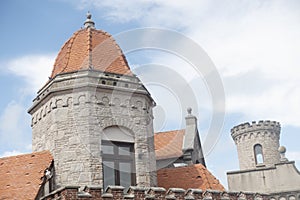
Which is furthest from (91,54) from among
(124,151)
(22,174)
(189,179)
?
(189,179)

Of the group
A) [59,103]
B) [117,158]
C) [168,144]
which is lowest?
[117,158]

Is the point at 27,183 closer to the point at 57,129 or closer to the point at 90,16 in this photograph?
the point at 57,129

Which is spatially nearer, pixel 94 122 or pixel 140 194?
pixel 140 194

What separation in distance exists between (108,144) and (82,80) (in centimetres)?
276

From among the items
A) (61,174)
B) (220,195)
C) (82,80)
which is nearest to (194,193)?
(220,195)

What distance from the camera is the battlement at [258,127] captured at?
1891 inches

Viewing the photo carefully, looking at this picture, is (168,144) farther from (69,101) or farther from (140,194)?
(140,194)

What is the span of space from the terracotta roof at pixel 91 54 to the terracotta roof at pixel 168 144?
6480 mm

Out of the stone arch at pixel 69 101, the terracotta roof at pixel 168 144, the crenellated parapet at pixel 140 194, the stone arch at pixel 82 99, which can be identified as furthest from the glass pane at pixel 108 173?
the terracotta roof at pixel 168 144

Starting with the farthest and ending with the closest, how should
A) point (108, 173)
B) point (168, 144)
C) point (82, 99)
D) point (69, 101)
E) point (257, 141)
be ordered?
1. point (257, 141)
2. point (168, 144)
3. point (69, 101)
4. point (82, 99)
5. point (108, 173)

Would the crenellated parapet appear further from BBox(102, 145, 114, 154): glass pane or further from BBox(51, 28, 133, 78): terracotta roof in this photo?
BBox(51, 28, 133, 78): terracotta roof

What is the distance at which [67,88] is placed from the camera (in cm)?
2070

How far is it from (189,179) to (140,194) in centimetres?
558

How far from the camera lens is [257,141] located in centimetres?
4791
